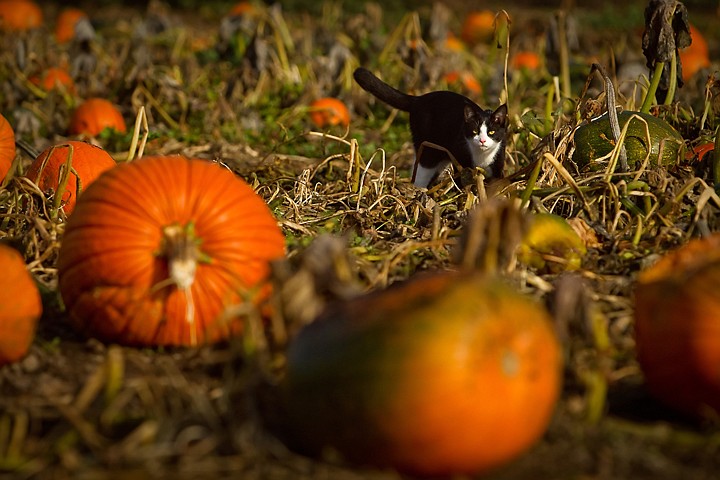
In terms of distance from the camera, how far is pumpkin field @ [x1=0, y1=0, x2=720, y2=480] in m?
2.45

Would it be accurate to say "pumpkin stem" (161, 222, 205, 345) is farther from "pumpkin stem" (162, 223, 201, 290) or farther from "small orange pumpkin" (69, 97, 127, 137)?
"small orange pumpkin" (69, 97, 127, 137)

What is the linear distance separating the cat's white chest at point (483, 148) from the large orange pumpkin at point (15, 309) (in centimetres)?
272

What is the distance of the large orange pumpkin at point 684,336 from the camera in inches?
105

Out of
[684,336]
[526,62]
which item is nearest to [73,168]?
[684,336]

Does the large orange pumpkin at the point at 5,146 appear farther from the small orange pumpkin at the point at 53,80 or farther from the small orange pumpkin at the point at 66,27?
the small orange pumpkin at the point at 66,27

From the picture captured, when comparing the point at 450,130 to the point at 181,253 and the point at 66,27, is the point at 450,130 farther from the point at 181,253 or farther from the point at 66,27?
the point at 66,27

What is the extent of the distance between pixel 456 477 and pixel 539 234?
5.00ft

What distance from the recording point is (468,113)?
5.41 metres

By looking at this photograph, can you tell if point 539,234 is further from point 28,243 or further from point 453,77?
point 453,77

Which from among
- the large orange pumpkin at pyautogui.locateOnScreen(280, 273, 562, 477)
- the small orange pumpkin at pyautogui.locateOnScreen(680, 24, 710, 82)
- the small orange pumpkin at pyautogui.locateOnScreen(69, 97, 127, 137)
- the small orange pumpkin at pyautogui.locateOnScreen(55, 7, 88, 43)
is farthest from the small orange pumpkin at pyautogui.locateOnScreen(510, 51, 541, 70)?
the large orange pumpkin at pyautogui.locateOnScreen(280, 273, 562, 477)

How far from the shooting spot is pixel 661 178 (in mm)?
4293

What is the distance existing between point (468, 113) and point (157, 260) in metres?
2.61

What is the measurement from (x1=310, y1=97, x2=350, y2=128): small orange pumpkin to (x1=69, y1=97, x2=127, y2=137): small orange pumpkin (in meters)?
1.26

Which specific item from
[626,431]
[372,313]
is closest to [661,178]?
[626,431]
